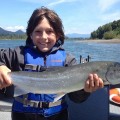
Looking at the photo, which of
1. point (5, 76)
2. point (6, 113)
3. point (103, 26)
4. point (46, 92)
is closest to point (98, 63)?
point (46, 92)

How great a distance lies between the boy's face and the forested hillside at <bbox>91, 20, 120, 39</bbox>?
91.9 metres

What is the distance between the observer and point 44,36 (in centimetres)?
338

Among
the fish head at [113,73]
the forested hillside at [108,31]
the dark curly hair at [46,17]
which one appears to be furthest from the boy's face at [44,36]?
the forested hillside at [108,31]

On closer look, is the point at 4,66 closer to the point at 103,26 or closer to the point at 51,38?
the point at 51,38

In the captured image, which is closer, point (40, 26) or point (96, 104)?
point (40, 26)

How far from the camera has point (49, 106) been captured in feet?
11.1

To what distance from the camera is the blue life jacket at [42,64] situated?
3355 millimetres

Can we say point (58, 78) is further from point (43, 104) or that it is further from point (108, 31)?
point (108, 31)

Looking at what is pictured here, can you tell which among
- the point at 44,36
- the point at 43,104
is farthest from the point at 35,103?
the point at 44,36

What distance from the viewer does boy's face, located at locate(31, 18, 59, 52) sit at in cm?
340

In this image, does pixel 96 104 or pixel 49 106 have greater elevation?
pixel 49 106

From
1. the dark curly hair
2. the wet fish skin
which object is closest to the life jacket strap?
the wet fish skin

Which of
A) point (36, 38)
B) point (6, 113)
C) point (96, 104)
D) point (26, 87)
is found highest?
point (36, 38)

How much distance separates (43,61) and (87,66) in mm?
581
